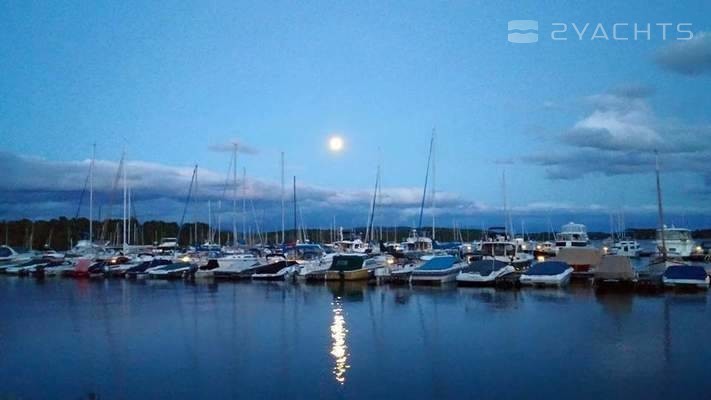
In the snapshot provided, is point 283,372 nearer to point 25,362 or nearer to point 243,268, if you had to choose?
point 25,362

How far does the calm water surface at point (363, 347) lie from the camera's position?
16.5m

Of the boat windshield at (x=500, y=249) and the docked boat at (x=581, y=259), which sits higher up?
the boat windshield at (x=500, y=249)

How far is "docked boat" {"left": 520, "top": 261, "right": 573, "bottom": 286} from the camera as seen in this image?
41094mm

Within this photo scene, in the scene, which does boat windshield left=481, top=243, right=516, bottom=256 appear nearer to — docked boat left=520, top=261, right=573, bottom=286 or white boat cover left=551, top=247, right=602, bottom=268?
white boat cover left=551, top=247, right=602, bottom=268

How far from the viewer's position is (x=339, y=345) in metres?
22.5

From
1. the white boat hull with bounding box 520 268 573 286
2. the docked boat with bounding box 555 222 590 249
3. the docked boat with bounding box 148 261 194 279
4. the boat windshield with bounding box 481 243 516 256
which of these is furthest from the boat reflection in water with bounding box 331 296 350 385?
the docked boat with bounding box 555 222 590 249

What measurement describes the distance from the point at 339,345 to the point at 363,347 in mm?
954

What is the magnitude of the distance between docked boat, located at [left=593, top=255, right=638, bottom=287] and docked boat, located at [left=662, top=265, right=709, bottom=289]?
189 centimetres

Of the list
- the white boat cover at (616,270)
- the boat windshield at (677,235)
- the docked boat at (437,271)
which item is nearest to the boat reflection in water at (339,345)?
the docked boat at (437,271)

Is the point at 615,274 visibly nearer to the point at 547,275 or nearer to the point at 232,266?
the point at 547,275

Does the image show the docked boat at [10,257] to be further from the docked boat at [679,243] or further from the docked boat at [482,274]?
the docked boat at [679,243]

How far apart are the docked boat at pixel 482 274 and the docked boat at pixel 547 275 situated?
179 cm

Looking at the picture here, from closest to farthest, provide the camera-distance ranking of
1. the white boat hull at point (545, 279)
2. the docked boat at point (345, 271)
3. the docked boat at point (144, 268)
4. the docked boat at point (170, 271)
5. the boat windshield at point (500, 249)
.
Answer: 1. the white boat hull at point (545, 279)
2. the docked boat at point (345, 271)
3. the boat windshield at point (500, 249)
4. the docked boat at point (170, 271)
5. the docked boat at point (144, 268)

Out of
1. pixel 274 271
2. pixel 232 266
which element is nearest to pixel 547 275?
pixel 274 271
